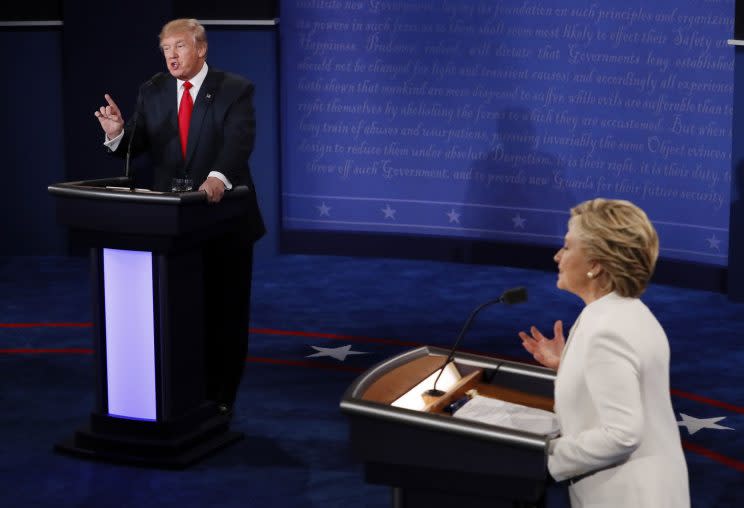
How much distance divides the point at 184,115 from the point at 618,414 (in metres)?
3.13

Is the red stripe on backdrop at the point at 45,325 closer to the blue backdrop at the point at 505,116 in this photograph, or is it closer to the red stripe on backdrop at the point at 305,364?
the red stripe on backdrop at the point at 305,364

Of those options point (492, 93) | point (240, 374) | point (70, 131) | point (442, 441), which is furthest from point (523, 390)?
point (70, 131)

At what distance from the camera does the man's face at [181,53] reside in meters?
5.15

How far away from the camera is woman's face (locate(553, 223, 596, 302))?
270 cm

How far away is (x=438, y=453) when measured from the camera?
9.43ft

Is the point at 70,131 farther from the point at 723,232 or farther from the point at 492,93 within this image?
the point at 723,232

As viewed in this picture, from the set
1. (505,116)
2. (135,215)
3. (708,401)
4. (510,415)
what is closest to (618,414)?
(510,415)

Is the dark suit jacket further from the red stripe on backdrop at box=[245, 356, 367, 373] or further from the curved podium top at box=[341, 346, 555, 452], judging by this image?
the curved podium top at box=[341, 346, 555, 452]

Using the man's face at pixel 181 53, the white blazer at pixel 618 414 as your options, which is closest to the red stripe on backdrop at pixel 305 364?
the man's face at pixel 181 53

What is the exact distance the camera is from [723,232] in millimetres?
8219

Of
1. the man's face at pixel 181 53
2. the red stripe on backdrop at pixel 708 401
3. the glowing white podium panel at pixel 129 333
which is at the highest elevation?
the man's face at pixel 181 53

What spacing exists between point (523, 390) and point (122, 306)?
85.6 inches

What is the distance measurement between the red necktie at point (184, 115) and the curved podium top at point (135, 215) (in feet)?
1.29

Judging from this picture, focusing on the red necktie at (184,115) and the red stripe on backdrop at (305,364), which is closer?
the red necktie at (184,115)
